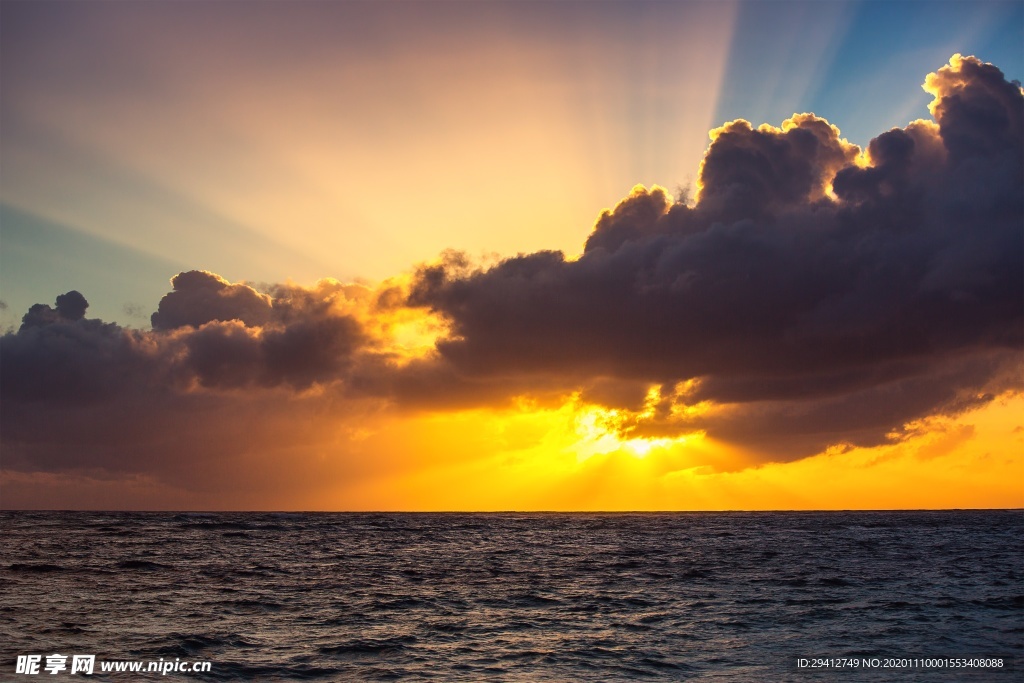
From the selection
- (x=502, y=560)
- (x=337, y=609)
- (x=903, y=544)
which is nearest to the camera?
(x=337, y=609)

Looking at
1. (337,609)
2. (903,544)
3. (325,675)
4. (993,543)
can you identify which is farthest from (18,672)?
(993,543)

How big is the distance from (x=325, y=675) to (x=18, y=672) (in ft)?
31.8

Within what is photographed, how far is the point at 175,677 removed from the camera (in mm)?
25562

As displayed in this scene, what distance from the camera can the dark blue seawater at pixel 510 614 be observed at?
28.0 metres

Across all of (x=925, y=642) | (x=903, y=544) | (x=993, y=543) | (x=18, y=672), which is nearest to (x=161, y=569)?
(x=18, y=672)

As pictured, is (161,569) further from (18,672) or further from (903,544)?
(903,544)

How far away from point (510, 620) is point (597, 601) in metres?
8.48

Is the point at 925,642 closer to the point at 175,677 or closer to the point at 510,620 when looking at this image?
the point at 510,620

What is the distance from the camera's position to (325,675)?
2638 cm

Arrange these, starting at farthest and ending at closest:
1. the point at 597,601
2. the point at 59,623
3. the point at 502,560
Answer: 1. the point at 502,560
2. the point at 597,601
3. the point at 59,623

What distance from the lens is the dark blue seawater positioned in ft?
91.8

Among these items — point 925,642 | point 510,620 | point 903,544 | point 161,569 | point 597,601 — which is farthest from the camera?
point 903,544

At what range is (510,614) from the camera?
131 ft

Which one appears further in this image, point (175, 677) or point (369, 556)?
point (369, 556)
